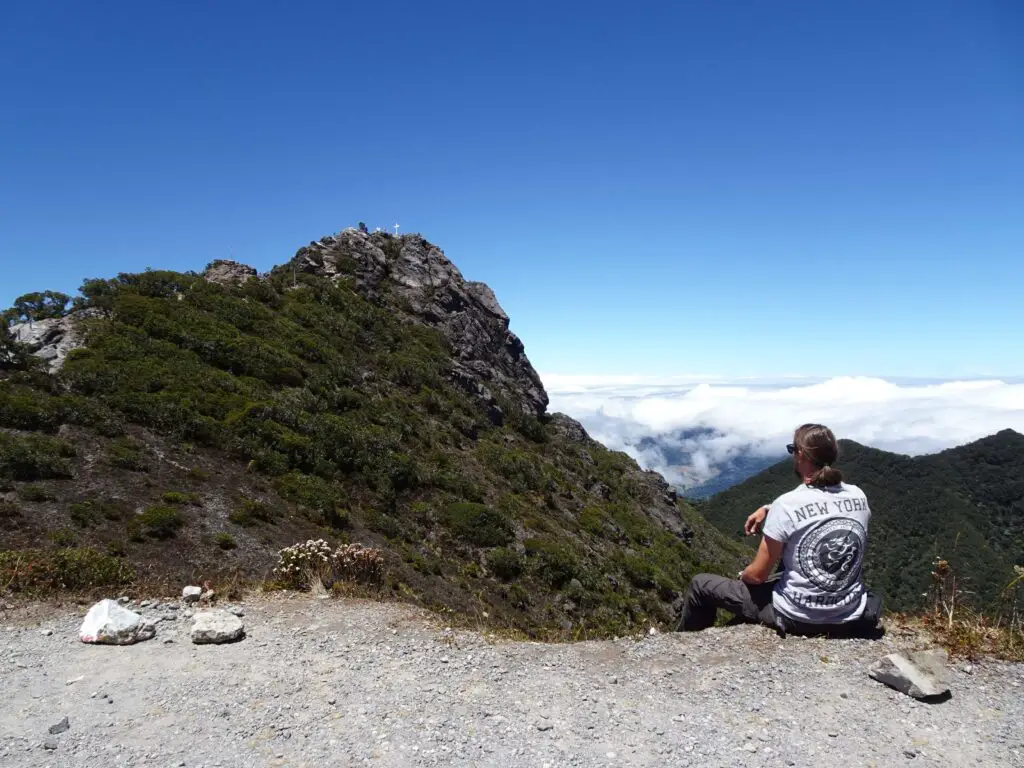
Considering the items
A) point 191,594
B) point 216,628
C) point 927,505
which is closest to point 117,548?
point 191,594

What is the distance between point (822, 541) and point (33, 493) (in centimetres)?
1401

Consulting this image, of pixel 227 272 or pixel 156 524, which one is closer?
pixel 156 524

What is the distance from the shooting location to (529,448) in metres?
33.8

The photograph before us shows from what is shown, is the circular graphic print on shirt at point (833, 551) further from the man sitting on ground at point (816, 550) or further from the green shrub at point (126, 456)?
the green shrub at point (126, 456)

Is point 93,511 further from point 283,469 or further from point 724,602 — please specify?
point 724,602

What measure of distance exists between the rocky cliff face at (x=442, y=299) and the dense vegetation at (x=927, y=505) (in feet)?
176

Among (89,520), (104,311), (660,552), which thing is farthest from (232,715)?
(660,552)

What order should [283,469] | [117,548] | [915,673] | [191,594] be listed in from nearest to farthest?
[915,673], [191,594], [117,548], [283,469]

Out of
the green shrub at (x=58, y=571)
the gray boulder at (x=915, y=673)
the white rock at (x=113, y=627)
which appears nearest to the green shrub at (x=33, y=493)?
the green shrub at (x=58, y=571)

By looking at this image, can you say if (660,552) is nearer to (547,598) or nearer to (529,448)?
(529,448)

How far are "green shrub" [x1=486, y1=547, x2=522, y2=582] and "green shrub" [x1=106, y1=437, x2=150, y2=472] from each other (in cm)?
1005

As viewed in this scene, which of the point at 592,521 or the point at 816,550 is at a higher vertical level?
the point at 816,550

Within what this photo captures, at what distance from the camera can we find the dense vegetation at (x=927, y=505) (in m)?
72.3

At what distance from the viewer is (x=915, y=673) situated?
15.5ft
